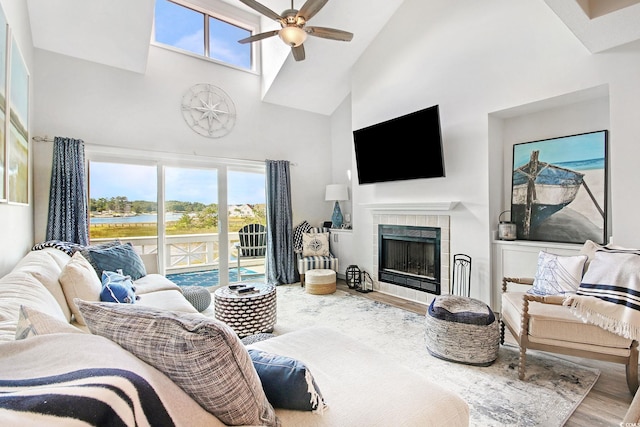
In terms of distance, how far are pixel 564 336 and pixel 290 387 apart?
206 centimetres

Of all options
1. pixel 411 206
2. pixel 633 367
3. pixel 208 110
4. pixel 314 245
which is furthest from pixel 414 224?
pixel 208 110

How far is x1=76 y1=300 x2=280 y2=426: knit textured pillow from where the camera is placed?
827mm

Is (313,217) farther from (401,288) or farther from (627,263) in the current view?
(627,263)

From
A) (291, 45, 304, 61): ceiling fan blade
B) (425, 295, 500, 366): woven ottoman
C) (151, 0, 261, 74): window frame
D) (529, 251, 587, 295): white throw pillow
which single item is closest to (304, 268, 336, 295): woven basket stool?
(425, 295, 500, 366): woven ottoman

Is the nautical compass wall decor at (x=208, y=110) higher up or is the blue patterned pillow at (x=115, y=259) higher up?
the nautical compass wall decor at (x=208, y=110)

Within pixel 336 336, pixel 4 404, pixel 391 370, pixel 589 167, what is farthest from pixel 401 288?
pixel 4 404

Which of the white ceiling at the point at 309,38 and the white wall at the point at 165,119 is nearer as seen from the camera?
the white ceiling at the point at 309,38

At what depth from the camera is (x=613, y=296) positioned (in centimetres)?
198

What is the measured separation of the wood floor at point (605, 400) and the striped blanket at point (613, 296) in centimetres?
42

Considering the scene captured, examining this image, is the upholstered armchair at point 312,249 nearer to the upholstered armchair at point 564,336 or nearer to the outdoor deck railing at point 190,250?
the outdoor deck railing at point 190,250

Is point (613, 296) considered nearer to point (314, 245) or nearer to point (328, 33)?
point (328, 33)

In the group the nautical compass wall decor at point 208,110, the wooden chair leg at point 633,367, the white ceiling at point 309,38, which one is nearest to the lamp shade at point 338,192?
the white ceiling at point 309,38

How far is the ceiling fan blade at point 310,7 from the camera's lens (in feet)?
8.87

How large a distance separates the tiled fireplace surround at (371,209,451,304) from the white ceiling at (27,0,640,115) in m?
2.14
